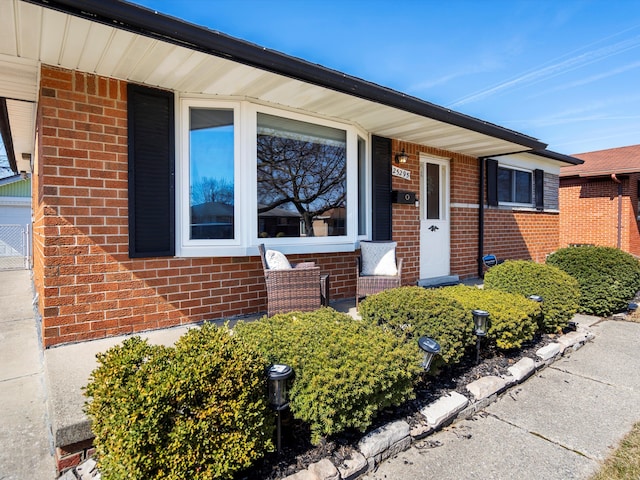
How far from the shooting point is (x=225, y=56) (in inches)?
118

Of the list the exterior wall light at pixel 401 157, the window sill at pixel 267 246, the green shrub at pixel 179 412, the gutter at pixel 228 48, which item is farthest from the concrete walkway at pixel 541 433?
the exterior wall light at pixel 401 157

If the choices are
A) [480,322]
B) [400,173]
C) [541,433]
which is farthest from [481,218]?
[541,433]

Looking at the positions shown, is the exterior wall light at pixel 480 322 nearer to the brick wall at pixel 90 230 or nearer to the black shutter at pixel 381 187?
the black shutter at pixel 381 187

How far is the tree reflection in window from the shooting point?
4.50 m

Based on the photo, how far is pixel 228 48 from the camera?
291 centimetres

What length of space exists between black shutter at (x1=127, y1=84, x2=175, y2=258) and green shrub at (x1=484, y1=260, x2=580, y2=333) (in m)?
4.17

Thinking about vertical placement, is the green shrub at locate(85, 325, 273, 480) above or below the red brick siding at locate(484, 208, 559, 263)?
below

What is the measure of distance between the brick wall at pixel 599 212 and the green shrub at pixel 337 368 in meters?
14.1

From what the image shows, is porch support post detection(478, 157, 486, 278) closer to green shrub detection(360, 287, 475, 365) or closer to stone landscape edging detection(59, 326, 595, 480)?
stone landscape edging detection(59, 326, 595, 480)

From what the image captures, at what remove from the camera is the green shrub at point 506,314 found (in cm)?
348

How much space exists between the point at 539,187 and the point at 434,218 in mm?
4278

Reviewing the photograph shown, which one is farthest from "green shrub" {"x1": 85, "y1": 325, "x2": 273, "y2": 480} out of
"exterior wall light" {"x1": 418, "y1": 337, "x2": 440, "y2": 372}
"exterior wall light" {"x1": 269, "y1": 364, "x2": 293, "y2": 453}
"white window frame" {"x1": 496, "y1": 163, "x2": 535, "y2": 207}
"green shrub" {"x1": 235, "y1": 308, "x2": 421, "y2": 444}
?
"white window frame" {"x1": 496, "y1": 163, "x2": 535, "y2": 207}

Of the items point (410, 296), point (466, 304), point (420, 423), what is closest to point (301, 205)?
point (410, 296)

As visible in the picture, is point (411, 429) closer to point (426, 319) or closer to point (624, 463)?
point (426, 319)
